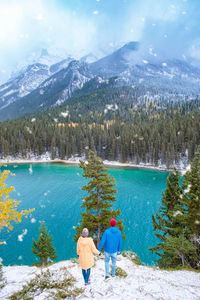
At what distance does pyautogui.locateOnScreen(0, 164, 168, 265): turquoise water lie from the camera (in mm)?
26609

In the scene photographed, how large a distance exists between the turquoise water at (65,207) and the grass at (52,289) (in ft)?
60.1

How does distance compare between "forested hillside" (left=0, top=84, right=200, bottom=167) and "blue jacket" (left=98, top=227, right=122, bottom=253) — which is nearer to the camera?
"blue jacket" (left=98, top=227, right=122, bottom=253)

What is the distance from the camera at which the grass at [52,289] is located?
23.8 ft

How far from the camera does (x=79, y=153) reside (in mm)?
113625

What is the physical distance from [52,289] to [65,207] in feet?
121

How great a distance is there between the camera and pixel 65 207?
4328cm

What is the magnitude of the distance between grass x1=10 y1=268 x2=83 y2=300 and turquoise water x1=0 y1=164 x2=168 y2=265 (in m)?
18.3

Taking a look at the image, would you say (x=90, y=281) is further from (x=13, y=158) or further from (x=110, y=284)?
(x=13, y=158)

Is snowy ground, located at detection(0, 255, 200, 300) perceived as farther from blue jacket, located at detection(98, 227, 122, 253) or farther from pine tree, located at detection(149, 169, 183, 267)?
pine tree, located at detection(149, 169, 183, 267)

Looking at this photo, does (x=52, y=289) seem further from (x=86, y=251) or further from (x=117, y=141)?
(x=117, y=141)

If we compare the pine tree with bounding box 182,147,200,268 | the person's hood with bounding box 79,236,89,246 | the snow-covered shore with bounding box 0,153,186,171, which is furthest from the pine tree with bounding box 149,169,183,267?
the snow-covered shore with bounding box 0,153,186,171

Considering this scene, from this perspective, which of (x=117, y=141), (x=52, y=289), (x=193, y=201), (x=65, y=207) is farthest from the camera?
(x=117, y=141)

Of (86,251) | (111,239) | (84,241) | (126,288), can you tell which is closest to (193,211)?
(126,288)

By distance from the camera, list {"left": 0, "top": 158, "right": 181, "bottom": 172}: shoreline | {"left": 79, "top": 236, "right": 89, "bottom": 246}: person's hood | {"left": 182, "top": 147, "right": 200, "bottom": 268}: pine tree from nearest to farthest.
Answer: {"left": 79, "top": 236, "right": 89, "bottom": 246}: person's hood < {"left": 182, "top": 147, "right": 200, "bottom": 268}: pine tree < {"left": 0, "top": 158, "right": 181, "bottom": 172}: shoreline
